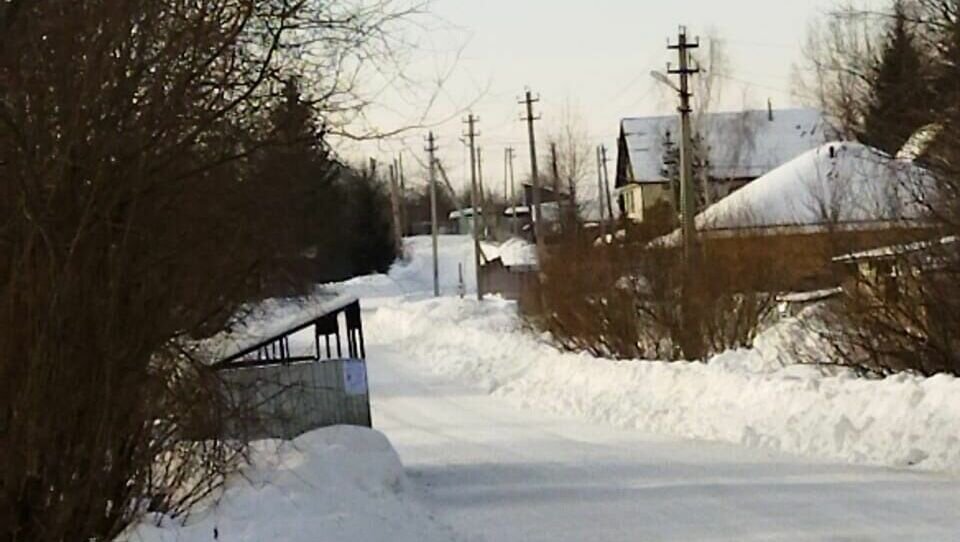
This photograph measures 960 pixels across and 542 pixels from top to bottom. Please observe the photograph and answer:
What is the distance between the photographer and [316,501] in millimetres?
12367

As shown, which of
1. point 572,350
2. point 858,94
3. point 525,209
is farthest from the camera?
point 525,209

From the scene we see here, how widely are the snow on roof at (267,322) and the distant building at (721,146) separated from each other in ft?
210

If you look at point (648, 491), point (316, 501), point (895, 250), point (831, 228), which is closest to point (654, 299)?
point (831, 228)

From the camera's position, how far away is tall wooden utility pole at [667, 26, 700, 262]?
99.0 feet

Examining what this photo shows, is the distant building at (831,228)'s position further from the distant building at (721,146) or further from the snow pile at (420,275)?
the distant building at (721,146)

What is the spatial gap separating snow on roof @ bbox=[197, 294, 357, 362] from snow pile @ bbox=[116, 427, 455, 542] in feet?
3.29

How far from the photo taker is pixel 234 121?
9.85m

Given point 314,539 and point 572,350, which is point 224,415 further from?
point 572,350

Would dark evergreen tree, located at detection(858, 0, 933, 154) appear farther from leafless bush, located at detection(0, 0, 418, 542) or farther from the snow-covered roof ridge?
leafless bush, located at detection(0, 0, 418, 542)

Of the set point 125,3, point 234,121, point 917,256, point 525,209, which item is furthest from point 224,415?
point 525,209

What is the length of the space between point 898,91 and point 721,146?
66828 mm

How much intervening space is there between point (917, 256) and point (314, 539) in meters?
12.2

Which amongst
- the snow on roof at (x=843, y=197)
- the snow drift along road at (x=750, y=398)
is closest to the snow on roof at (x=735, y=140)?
the snow on roof at (x=843, y=197)

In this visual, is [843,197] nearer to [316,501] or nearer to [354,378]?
[354,378]
